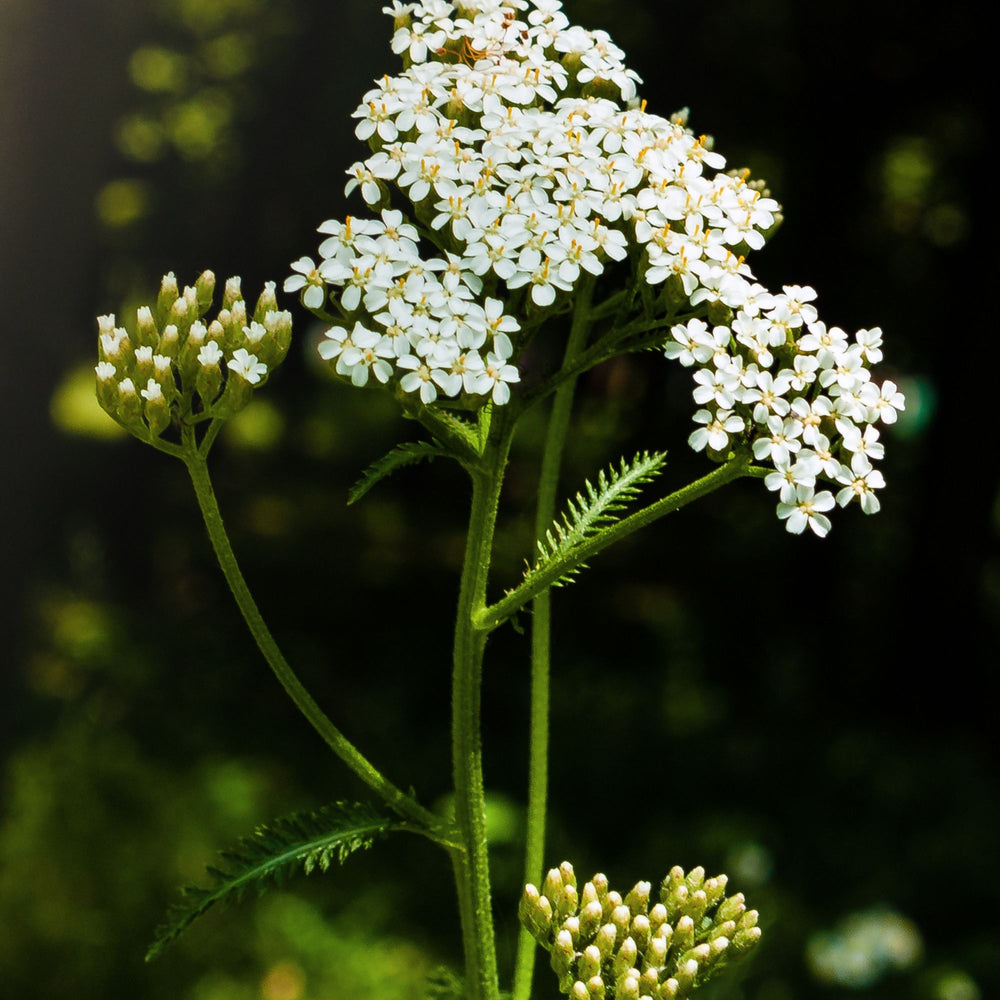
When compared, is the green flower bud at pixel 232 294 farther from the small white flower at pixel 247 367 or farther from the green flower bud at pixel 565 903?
the green flower bud at pixel 565 903

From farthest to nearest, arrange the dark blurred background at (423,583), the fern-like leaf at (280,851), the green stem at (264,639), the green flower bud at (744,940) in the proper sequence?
1. the dark blurred background at (423,583)
2. the green flower bud at (744,940)
3. the green stem at (264,639)
4. the fern-like leaf at (280,851)

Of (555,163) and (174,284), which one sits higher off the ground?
(555,163)

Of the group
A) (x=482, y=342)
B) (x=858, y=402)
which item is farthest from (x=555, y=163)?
(x=858, y=402)

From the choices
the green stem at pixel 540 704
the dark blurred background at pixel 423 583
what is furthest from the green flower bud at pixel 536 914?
the dark blurred background at pixel 423 583

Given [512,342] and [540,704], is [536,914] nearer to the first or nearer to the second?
[540,704]

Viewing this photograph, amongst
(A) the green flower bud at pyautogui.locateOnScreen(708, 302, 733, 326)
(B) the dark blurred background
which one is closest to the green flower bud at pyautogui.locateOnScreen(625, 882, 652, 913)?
(A) the green flower bud at pyautogui.locateOnScreen(708, 302, 733, 326)

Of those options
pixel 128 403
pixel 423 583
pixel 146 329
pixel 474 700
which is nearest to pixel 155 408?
pixel 128 403

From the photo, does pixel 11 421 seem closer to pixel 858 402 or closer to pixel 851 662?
pixel 851 662
